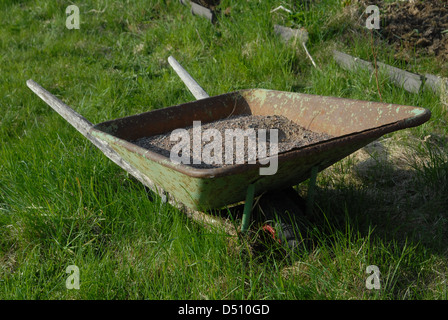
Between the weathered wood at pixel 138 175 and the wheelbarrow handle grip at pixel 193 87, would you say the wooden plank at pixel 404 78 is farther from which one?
the weathered wood at pixel 138 175

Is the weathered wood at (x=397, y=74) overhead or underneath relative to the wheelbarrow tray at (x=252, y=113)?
overhead

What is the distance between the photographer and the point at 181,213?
2.75 metres

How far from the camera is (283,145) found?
8.61 ft

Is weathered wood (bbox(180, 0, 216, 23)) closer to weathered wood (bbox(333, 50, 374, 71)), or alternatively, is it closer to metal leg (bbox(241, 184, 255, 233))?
weathered wood (bbox(333, 50, 374, 71))

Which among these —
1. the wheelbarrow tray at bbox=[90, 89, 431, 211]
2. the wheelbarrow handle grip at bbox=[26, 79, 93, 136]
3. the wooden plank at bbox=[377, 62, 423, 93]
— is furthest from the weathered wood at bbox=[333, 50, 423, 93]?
the wheelbarrow handle grip at bbox=[26, 79, 93, 136]

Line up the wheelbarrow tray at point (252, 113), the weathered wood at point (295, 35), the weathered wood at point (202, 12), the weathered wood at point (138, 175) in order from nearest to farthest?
the wheelbarrow tray at point (252, 113) → the weathered wood at point (138, 175) → the weathered wood at point (295, 35) → the weathered wood at point (202, 12)

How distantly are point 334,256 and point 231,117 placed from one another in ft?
3.87

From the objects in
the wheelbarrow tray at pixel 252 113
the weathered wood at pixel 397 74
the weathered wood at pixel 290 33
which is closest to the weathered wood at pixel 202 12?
the weathered wood at pixel 290 33

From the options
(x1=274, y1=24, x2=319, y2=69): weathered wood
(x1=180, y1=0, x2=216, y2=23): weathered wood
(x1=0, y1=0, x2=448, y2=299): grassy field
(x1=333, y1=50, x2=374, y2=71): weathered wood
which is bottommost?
(x1=0, y1=0, x2=448, y2=299): grassy field

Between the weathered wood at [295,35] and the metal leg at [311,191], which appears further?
the weathered wood at [295,35]

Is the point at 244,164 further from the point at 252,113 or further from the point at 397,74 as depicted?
the point at 397,74

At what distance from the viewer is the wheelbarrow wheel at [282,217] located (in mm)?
2377

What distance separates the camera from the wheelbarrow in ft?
6.70

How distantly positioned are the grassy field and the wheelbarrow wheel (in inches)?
3.3
